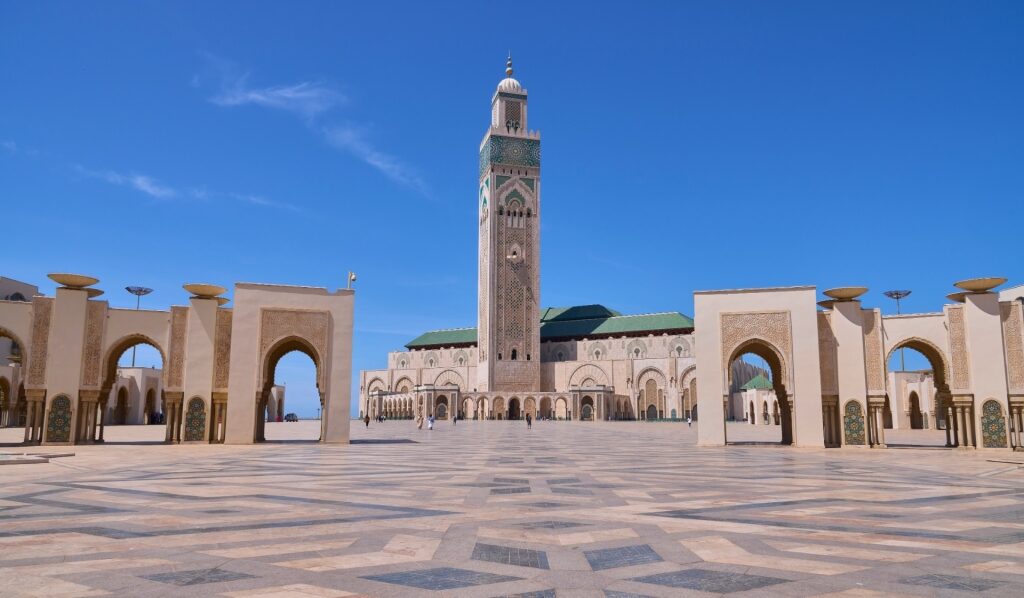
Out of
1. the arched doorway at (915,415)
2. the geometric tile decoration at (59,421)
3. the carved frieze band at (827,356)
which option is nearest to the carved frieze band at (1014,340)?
the carved frieze band at (827,356)

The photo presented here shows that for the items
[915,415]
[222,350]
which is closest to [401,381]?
[915,415]

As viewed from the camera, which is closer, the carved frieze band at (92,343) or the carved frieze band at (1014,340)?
the carved frieze band at (1014,340)

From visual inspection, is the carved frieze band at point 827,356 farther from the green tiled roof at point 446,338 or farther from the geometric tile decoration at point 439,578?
the green tiled roof at point 446,338

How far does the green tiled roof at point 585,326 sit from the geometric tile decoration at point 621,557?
54.4m

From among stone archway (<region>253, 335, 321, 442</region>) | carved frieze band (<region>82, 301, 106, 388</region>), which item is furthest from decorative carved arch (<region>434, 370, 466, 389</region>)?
carved frieze band (<region>82, 301, 106, 388</region>)

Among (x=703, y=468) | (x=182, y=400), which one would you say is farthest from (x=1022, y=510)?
(x=182, y=400)

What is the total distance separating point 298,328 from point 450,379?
4537 cm

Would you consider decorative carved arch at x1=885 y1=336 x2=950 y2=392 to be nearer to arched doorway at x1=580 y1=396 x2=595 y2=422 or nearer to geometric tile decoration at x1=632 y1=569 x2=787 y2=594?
geometric tile decoration at x1=632 y1=569 x2=787 y2=594

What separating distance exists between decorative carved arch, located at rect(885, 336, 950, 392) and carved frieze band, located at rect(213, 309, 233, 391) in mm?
15920

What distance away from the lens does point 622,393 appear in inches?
2217

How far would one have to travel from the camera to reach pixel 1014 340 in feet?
55.1

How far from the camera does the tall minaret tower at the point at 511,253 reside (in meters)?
57.2

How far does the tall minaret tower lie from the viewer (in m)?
57.2

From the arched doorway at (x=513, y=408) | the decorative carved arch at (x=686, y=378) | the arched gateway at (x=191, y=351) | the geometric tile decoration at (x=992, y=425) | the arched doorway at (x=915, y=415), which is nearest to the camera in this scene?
the geometric tile decoration at (x=992, y=425)
